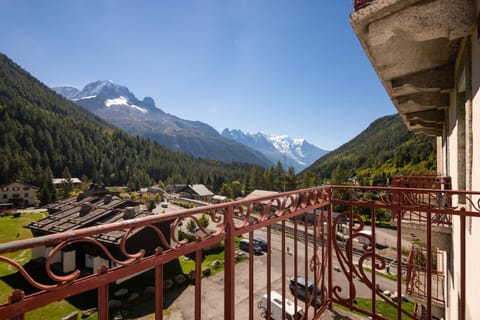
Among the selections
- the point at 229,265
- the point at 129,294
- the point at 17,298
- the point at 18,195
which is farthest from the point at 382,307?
the point at 18,195

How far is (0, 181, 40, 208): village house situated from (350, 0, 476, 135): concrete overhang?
65.4 metres

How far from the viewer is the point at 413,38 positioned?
2.49 m

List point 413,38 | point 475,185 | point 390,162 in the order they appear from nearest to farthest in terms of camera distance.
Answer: point 413,38 → point 475,185 → point 390,162

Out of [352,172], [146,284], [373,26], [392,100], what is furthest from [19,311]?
[352,172]

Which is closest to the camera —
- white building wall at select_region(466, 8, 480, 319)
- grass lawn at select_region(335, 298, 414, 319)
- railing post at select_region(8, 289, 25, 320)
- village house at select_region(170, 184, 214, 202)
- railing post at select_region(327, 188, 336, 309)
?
railing post at select_region(8, 289, 25, 320)

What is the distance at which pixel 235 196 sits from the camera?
6084 centimetres

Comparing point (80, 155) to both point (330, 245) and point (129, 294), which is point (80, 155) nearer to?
point (129, 294)

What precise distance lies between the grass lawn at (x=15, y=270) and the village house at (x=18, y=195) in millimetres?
16413

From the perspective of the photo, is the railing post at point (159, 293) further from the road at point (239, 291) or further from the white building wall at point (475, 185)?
the road at point (239, 291)

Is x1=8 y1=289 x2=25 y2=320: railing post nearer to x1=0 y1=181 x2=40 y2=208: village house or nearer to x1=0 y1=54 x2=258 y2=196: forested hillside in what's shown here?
x1=0 y1=181 x2=40 y2=208: village house

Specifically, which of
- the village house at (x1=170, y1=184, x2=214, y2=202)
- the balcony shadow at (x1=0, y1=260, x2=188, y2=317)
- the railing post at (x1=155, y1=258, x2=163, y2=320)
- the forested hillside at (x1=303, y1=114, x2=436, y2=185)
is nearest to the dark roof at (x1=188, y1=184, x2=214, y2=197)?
the village house at (x1=170, y1=184, x2=214, y2=202)

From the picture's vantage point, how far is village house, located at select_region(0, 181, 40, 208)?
4859cm

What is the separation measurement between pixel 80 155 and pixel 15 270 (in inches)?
3792

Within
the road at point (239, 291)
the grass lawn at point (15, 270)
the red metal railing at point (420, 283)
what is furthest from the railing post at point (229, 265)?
the road at point (239, 291)
